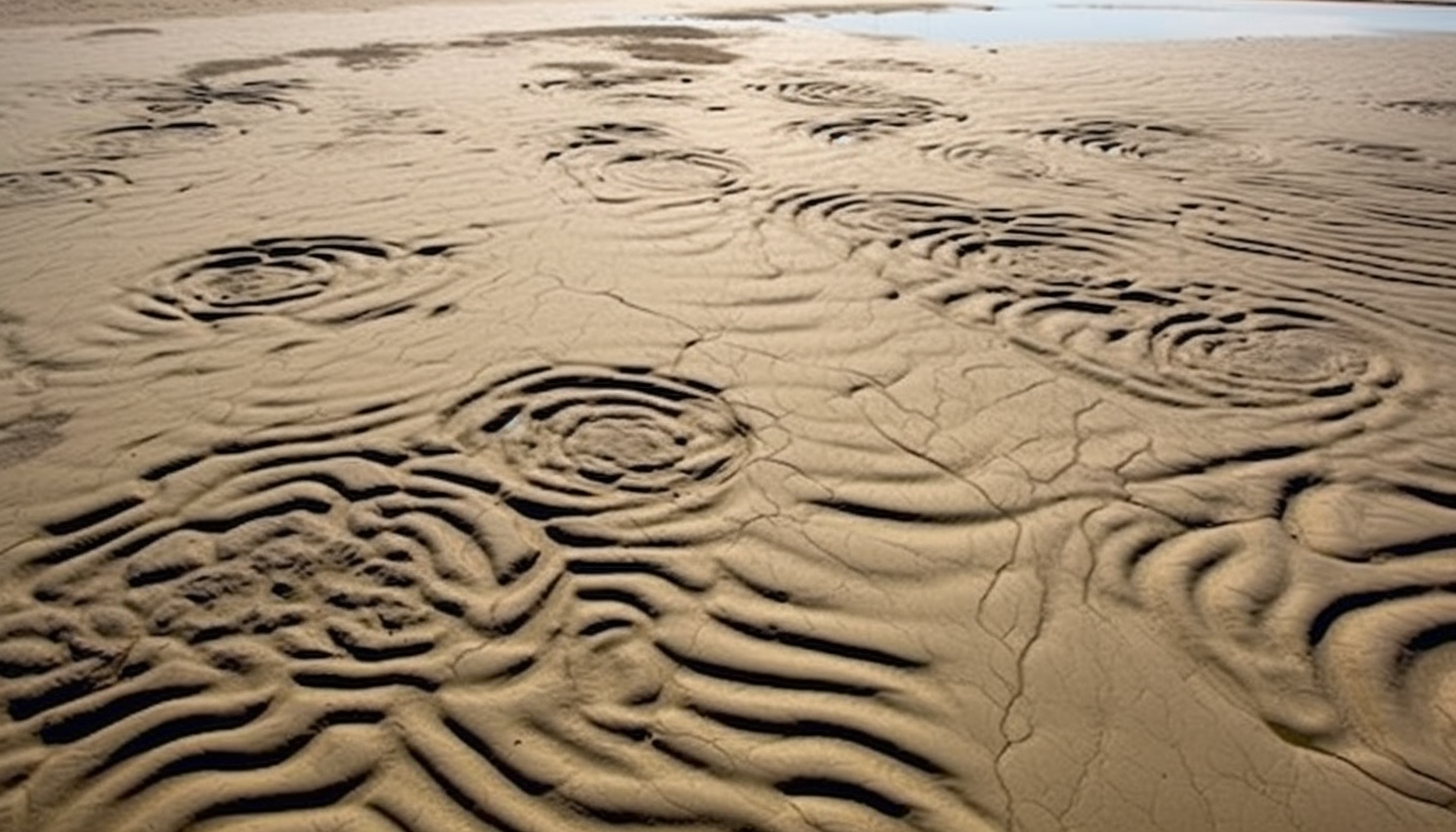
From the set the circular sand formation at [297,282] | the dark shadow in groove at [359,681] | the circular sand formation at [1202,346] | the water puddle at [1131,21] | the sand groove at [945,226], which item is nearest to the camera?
the dark shadow in groove at [359,681]

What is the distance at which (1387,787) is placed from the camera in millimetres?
1687

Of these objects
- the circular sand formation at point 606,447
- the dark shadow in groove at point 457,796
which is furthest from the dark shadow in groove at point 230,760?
the circular sand formation at point 606,447

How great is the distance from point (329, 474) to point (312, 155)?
12.3 feet

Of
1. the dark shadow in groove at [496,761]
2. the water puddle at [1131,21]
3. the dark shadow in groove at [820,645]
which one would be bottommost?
the dark shadow in groove at [496,761]

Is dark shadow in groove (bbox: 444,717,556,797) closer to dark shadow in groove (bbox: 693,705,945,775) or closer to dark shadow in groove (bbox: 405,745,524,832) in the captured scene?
dark shadow in groove (bbox: 405,745,524,832)

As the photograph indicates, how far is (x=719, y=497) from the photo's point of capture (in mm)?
2439

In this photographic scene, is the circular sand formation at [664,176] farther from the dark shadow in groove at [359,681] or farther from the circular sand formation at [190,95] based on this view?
the dark shadow in groove at [359,681]

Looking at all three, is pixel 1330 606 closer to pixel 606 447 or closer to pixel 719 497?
pixel 719 497

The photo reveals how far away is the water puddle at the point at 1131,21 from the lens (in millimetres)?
12148

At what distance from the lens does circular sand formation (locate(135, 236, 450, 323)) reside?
3430 mm

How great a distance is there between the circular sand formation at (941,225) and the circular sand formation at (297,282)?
78.0 inches

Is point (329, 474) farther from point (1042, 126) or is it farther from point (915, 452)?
point (1042, 126)

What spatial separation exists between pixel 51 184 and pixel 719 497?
474 centimetres

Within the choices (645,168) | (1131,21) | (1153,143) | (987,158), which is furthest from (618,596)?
(1131,21)
